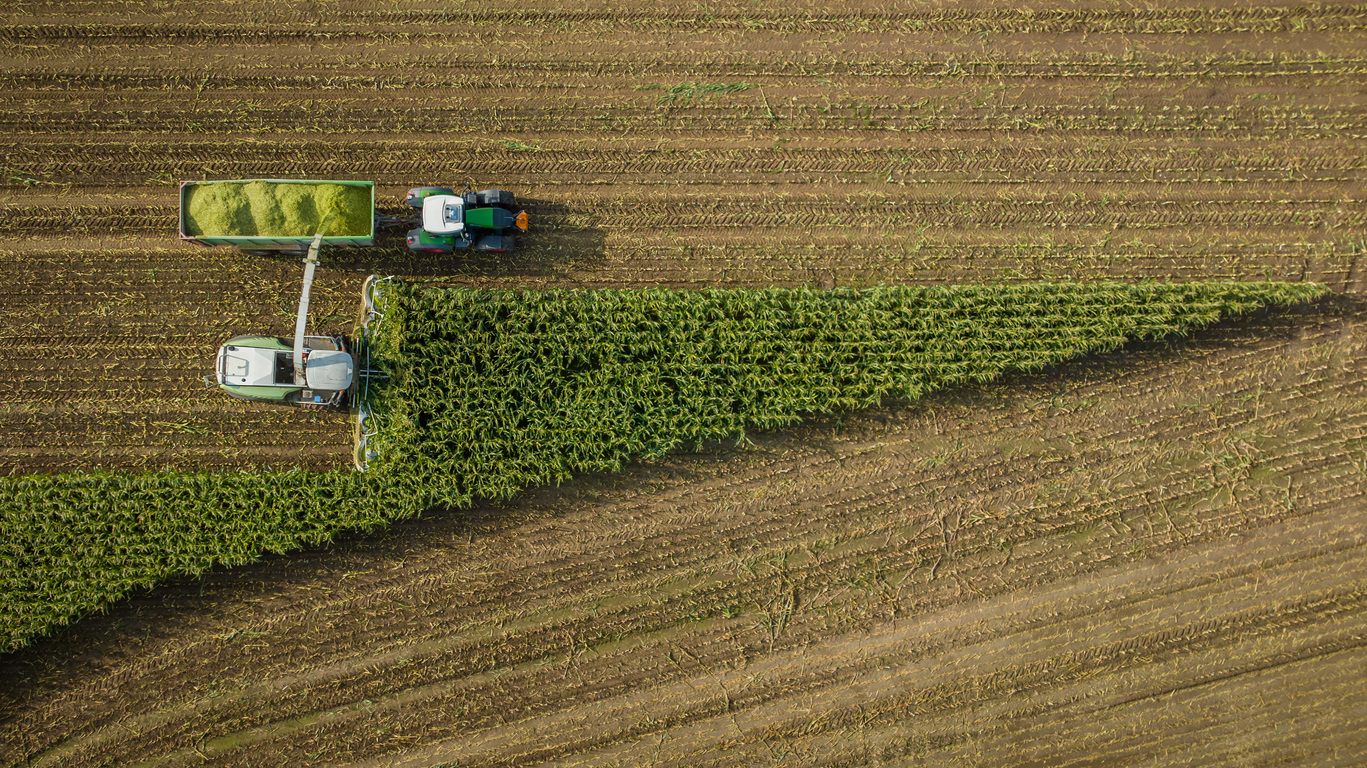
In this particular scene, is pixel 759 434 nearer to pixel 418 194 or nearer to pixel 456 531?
pixel 456 531

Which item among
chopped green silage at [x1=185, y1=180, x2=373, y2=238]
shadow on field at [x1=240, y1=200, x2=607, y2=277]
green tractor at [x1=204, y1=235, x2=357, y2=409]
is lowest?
green tractor at [x1=204, y1=235, x2=357, y2=409]

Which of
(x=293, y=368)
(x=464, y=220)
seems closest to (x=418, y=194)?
(x=464, y=220)

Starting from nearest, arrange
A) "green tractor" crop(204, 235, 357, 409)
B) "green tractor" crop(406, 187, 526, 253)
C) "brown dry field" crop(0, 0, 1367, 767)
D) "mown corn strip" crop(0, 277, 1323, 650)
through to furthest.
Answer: "green tractor" crop(204, 235, 357, 409) → "green tractor" crop(406, 187, 526, 253) → "mown corn strip" crop(0, 277, 1323, 650) → "brown dry field" crop(0, 0, 1367, 767)

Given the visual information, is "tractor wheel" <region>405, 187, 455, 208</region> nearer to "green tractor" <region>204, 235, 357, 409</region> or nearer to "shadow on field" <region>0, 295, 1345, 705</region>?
"green tractor" <region>204, 235, 357, 409</region>

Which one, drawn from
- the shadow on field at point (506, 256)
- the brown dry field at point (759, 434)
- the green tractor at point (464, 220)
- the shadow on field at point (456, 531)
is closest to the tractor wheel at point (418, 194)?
the green tractor at point (464, 220)

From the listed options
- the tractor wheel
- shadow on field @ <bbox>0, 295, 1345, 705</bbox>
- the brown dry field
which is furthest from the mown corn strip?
the tractor wheel
